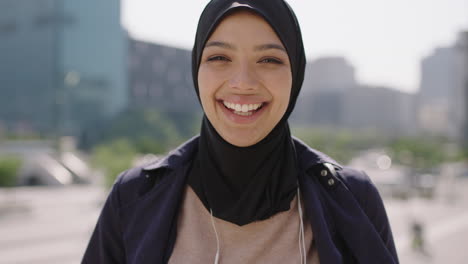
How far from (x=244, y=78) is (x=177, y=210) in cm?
41

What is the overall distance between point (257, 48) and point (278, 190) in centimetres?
36

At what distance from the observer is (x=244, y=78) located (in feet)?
3.30

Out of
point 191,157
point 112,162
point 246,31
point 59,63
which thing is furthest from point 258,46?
point 59,63

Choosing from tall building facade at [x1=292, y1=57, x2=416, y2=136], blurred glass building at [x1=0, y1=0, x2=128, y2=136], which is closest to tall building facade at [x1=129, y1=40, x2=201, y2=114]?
blurred glass building at [x1=0, y1=0, x2=128, y2=136]

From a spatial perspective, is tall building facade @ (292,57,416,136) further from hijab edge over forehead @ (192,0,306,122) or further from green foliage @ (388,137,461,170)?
hijab edge over forehead @ (192,0,306,122)

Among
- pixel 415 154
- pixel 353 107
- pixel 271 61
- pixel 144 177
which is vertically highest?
pixel 271 61

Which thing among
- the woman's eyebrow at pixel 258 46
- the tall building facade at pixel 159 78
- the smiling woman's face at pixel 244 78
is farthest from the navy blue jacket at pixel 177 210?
the tall building facade at pixel 159 78

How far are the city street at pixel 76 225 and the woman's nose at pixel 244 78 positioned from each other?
657 centimetres

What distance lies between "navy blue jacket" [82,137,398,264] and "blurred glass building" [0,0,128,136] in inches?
1342

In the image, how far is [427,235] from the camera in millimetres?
9031

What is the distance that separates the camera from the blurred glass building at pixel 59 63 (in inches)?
1342

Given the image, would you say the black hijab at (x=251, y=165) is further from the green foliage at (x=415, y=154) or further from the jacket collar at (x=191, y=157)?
the green foliage at (x=415, y=154)

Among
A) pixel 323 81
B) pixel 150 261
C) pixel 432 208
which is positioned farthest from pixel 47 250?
pixel 323 81

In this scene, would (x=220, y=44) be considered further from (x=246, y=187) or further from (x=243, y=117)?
(x=246, y=187)
